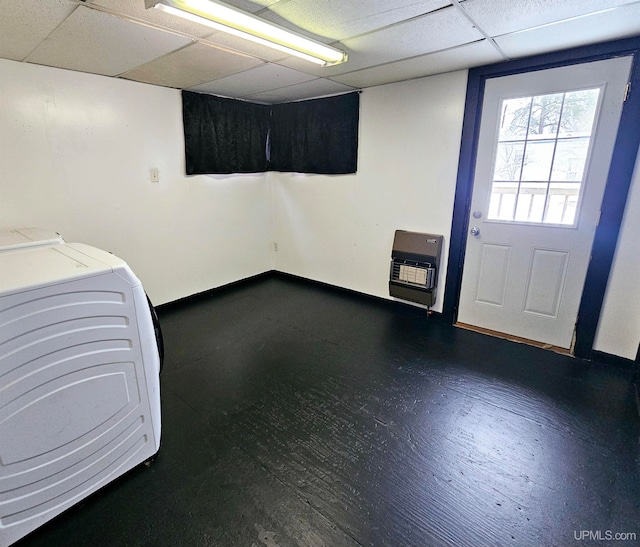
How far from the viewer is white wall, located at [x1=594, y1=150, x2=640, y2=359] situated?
7.75 feet

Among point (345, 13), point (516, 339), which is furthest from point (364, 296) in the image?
point (345, 13)

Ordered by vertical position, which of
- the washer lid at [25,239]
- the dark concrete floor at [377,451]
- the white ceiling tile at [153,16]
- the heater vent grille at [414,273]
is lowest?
→ the dark concrete floor at [377,451]

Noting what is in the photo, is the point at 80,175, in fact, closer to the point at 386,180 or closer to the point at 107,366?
the point at 107,366

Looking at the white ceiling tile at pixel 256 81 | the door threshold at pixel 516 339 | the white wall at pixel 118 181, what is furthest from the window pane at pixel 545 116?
the white wall at pixel 118 181

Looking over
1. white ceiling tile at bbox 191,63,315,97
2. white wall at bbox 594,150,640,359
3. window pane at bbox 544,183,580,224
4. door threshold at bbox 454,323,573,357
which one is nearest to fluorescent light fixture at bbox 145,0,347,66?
white ceiling tile at bbox 191,63,315,97

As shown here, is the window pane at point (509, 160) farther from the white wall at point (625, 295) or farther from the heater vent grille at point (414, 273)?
the heater vent grille at point (414, 273)

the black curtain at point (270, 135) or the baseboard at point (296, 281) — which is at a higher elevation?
the black curtain at point (270, 135)

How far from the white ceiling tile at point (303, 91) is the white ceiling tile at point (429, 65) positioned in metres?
0.19

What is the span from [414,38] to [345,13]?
1.86 ft

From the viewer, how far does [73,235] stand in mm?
2893

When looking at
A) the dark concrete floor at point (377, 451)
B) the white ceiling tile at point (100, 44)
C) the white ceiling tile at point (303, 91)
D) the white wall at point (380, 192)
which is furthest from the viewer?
the white ceiling tile at point (303, 91)

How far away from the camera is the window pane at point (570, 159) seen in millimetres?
2463

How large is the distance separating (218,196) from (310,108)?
1.42 meters

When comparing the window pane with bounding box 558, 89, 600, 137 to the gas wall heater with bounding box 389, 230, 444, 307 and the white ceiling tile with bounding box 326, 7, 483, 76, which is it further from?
the gas wall heater with bounding box 389, 230, 444, 307
